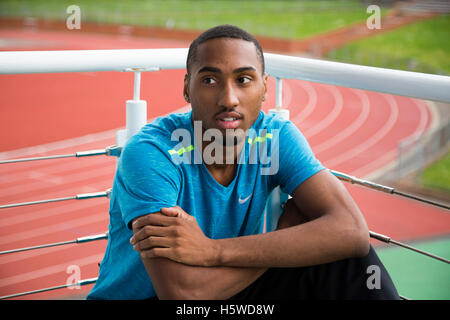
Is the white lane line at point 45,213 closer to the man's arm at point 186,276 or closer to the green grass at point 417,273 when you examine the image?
the green grass at point 417,273

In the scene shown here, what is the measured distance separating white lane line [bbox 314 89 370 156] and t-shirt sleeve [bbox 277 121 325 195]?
8.49m

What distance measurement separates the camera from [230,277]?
101 cm

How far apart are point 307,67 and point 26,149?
781cm

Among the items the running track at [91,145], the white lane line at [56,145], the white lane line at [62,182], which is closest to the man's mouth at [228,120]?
the running track at [91,145]

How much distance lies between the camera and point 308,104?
40.3 ft

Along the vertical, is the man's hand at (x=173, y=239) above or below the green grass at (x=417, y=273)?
above

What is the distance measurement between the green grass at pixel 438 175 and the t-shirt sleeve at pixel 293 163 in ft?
25.5

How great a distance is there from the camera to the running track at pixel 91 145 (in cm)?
577

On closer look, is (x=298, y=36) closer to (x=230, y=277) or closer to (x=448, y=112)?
(x=448, y=112)

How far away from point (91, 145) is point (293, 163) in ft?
26.5

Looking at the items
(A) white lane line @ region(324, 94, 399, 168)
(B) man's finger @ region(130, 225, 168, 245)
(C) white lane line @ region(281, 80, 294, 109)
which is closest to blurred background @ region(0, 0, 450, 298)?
(C) white lane line @ region(281, 80, 294, 109)

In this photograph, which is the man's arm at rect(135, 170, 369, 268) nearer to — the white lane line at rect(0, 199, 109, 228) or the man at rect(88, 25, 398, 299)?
the man at rect(88, 25, 398, 299)

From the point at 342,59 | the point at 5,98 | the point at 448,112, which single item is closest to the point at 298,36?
the point at 342,59
